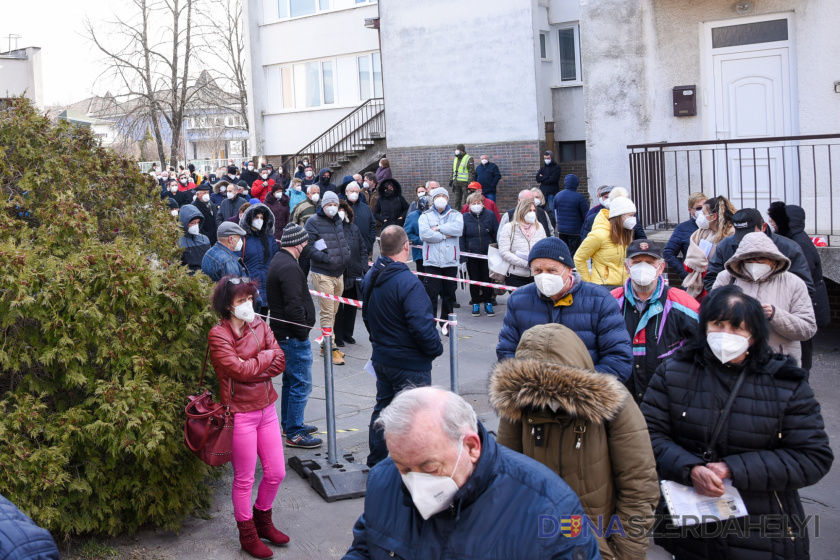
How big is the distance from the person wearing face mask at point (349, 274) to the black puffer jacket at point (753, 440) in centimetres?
759

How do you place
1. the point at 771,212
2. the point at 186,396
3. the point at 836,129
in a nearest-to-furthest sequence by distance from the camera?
the point at 186,396
the point at 771,212
the point at 836,129

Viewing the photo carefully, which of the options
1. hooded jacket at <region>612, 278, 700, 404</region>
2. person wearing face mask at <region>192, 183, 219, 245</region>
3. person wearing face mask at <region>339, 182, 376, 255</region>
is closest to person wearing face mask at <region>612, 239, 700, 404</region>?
hooded jacket at <region>612, 278, 700, 404</region>

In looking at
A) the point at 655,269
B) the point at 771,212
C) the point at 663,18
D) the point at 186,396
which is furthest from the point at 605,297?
the point at 663,18

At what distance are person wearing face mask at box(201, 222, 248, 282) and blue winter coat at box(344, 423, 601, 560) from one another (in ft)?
18.9

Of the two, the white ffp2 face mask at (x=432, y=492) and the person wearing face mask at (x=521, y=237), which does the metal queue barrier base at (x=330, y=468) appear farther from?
the person wearing face mask at (x=521, y=237)

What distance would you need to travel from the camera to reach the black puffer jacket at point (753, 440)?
3.70m

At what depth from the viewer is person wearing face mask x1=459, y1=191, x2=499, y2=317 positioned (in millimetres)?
12945

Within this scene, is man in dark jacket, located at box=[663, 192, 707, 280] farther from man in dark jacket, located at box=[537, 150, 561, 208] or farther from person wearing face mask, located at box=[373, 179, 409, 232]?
man in dark jacket, located at box=[537, 150, 561, 208]

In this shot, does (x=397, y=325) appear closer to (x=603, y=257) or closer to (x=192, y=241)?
(x=603, y=257)

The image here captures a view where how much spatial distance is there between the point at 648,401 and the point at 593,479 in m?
0.56

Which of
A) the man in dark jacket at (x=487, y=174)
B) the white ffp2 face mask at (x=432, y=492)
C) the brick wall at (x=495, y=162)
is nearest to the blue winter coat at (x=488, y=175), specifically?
the man in dark jacket at (x=487, y=174)

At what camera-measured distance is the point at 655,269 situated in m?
5.68

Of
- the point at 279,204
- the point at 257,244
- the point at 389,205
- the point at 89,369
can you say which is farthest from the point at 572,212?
the point at 89,369

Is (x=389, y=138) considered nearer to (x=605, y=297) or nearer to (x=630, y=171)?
(x=630, y=171)
